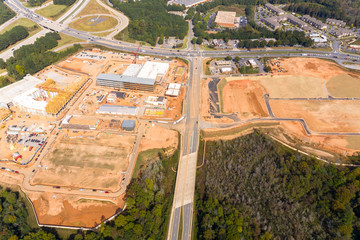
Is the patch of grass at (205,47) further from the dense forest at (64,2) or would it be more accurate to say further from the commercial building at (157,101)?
the dense forest at (64,2)

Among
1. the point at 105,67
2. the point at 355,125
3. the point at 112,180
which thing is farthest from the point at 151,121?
the point at 355,125

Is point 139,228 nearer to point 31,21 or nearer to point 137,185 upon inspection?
point 137,185

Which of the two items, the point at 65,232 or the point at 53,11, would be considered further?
the point at 53,11

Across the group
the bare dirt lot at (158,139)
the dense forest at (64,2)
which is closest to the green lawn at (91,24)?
the dense forest at (64,2)

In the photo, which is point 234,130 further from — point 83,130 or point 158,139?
point 83,130

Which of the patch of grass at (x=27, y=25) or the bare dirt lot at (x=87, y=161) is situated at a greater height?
the patch of grass at (x=27, y=25)

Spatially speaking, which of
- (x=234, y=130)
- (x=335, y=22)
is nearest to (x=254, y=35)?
(x=335, y=22)
